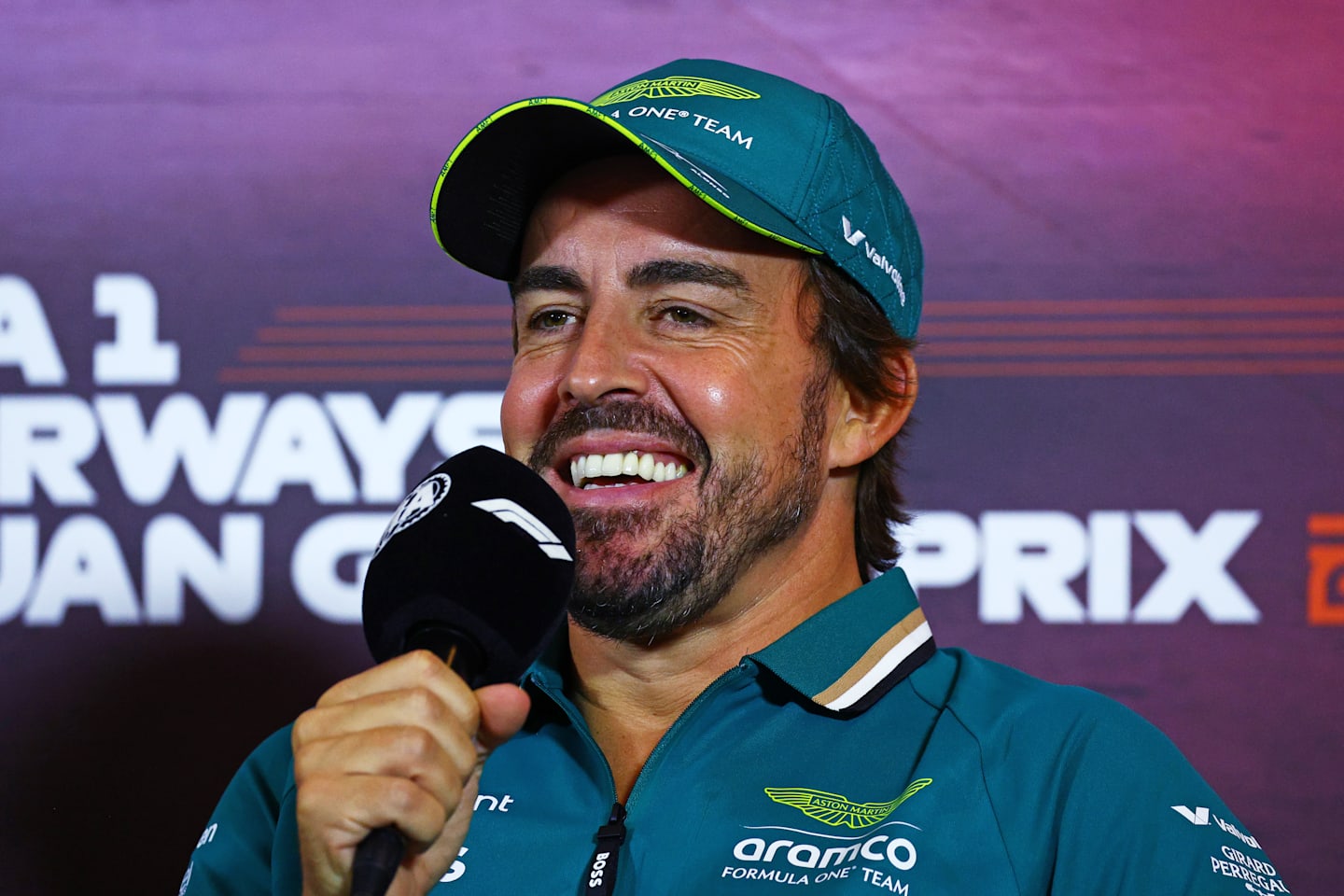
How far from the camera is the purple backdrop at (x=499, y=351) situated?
1.65 m

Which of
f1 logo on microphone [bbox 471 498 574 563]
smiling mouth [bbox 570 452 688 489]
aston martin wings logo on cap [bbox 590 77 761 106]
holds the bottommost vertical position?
smiling mouth [bbox 570 452 688 489]

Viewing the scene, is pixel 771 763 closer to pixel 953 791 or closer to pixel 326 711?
pixel 953 791

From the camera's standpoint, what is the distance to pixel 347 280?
67.0 inches

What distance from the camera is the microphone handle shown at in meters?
0.68

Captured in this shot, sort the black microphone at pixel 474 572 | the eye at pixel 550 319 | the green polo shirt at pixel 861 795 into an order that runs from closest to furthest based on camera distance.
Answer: the black microphone at pixel 474 572 → the green polo shirt at pixel 861 795 → the eye at pixel 550 319

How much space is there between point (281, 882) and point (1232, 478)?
1.14 m

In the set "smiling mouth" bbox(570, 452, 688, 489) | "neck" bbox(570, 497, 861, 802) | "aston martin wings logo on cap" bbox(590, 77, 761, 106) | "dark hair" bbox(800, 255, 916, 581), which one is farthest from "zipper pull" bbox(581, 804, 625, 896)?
"aston martin wings logo on cap" bbox(590, 77, 761, 106)

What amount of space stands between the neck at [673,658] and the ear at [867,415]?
0.10m

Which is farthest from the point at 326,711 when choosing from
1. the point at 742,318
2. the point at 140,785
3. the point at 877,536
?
the point at 140,785

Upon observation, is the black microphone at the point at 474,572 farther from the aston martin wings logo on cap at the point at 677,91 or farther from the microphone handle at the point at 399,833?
the aston martin wings logo on cap at the point at 677,91

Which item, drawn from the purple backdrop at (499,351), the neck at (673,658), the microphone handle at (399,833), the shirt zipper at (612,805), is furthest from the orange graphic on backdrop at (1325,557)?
the microphone handle at (399,833)

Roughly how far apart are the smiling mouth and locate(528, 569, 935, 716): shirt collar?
6.5 inches

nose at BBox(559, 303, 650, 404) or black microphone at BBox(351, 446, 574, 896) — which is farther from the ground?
nose at BBox(559, 303, 650, 404)

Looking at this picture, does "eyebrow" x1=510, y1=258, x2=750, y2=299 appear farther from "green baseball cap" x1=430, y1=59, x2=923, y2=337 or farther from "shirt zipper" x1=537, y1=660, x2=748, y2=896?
"shirt zipper" x1=537, y1=660, x2=748, y2=896
